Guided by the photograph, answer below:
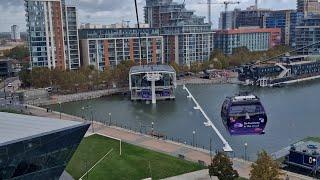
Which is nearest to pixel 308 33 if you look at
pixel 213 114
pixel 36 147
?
pixel 213 114

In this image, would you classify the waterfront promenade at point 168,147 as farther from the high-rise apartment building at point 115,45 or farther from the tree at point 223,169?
the high-rise apartment building at point 115,45

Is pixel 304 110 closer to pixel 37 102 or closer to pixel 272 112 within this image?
pixel 272 112

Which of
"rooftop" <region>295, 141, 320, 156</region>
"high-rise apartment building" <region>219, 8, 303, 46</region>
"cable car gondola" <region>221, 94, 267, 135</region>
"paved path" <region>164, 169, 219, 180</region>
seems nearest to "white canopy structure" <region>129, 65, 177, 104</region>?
"cable car gondola" <region>221, 94, 267, 135</region>

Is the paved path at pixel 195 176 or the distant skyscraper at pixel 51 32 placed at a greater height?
the distant skyscraper at pixel 51 32

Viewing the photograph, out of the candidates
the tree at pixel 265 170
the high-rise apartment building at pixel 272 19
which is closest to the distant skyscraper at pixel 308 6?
the high-rise apartment building at pixel 272 19

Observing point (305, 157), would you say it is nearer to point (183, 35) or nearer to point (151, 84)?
point (151, 84)

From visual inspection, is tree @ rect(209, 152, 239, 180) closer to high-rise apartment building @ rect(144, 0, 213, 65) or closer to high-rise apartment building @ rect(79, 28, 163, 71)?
high-rise apartment building @ rect(79, 28, 163, 71)
